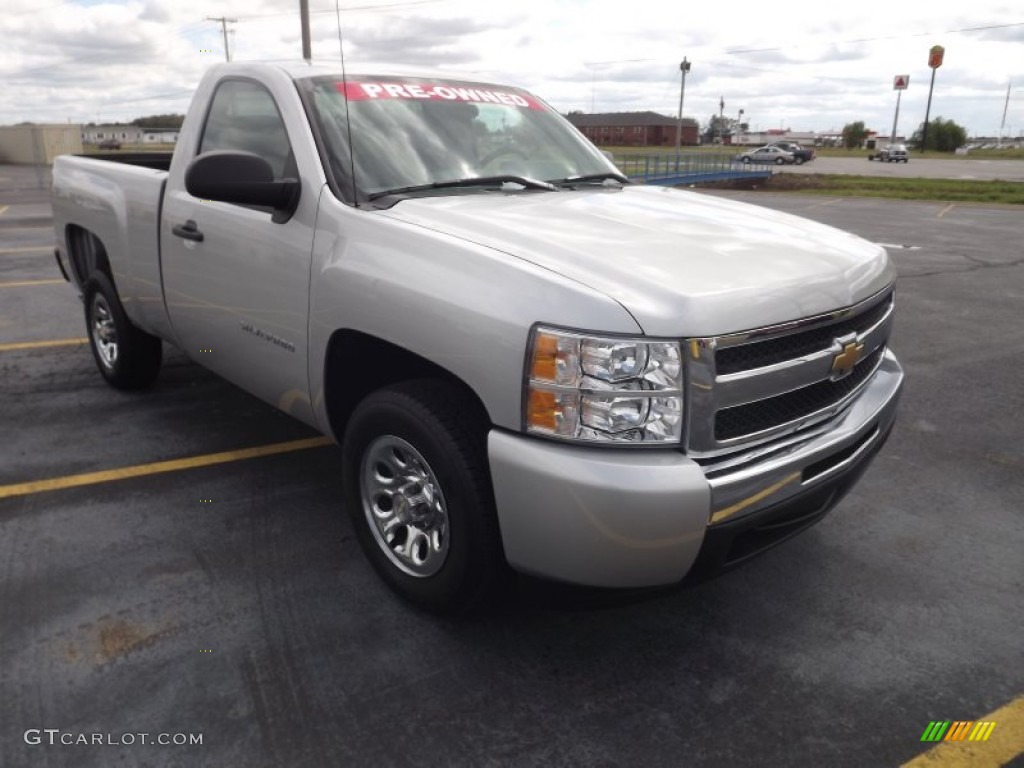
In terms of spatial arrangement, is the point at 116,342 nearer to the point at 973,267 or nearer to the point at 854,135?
the point at 973,267

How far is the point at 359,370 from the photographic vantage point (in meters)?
3.21

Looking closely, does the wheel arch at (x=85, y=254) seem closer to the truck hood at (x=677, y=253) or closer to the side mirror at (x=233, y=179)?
the side mirror at (x=233, y=179)

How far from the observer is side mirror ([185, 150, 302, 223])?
10.1 ft

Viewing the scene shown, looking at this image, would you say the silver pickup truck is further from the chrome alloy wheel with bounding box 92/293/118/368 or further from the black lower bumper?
the chrome alloy wheel with bounding box 92/293/118/368

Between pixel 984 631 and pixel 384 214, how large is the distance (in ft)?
8.48

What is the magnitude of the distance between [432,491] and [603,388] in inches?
31.3

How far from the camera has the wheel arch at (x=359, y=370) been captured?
2.89m

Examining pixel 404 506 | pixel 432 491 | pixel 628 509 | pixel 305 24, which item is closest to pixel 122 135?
pixel 305 24

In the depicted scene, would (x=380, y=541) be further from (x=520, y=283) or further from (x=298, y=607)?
(x=520, y=283)

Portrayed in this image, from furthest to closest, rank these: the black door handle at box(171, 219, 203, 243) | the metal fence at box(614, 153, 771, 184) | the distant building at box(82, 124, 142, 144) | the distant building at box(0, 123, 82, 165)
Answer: the distant building at box(82, 124, 142, 144)
the distant building at box(0, 123, 82, 165)
the metal fence at box(614, 153, 771, 184)
the black door handle at box(171, 219, 203, 243)

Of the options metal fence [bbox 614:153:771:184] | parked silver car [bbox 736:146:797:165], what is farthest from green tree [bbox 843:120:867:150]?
metal fence [bbox 614:153:771:184]

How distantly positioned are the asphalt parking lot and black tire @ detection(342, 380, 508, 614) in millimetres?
168

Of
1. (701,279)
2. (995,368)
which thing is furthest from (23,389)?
(995,368)

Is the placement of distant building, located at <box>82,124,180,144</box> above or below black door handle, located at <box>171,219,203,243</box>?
above
